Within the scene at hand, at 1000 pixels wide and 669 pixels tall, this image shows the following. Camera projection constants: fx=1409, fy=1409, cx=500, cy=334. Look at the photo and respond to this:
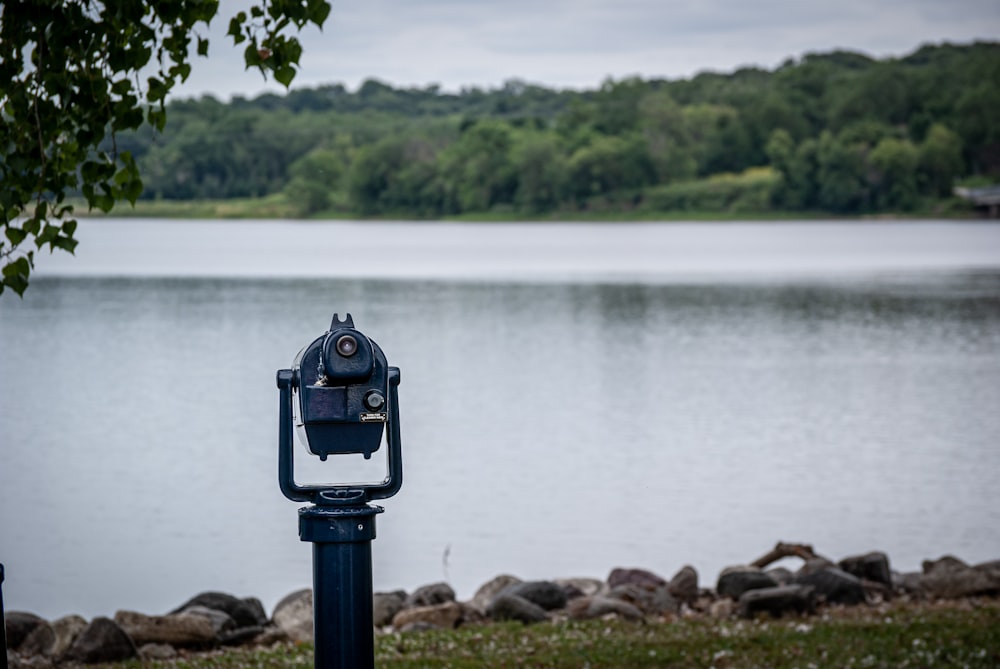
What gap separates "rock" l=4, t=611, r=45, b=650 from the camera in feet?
31.9

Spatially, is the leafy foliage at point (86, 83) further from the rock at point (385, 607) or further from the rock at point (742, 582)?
the rock at point (742, 582)

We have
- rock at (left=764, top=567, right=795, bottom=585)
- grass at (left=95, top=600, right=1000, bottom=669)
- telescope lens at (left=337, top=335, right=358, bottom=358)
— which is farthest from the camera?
rock at (left=764, top=567, right=795, bottom=585)

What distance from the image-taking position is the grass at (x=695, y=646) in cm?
809

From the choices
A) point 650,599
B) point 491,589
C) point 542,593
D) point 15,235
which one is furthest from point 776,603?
point 15,235

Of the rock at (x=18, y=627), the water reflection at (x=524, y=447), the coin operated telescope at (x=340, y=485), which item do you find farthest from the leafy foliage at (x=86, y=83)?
the water reflection at (x=524, y=447)

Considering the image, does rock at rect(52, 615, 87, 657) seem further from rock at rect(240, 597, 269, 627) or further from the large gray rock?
the large gray rock

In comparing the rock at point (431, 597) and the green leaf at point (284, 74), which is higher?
the green leaf at point (284, 74)

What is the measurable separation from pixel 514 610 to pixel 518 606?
4 cm

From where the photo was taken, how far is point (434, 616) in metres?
10.0

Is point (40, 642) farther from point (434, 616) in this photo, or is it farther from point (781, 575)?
point (781, 575)

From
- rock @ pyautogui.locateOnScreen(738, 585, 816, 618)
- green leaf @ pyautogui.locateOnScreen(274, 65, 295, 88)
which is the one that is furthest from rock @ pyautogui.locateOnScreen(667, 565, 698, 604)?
green leaf @ pyautogui.locateOnScreen(274, 65, 295, 88)

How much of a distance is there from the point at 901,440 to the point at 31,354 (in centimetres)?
2032

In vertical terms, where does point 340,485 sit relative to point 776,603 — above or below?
above

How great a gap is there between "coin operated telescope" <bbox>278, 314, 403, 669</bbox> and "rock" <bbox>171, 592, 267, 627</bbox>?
6.63 m
